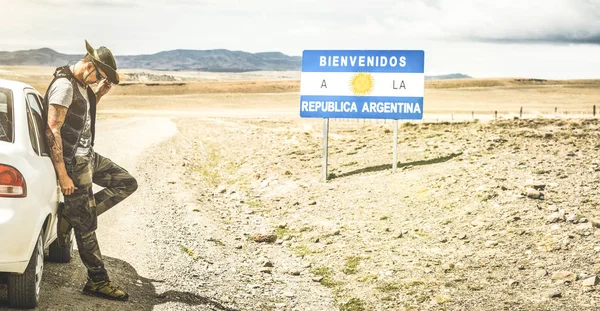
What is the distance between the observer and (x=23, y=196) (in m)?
5.05

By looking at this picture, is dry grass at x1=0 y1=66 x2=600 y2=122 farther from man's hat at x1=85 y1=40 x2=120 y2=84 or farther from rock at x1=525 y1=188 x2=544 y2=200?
man's hat at x1=85 y1=40 x2=120 y2=84

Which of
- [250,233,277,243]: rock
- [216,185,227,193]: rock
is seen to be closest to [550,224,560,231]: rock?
[250,233,277,243]: rock

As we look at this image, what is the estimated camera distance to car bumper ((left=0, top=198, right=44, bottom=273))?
16.2 ft

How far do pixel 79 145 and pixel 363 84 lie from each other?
29.2 ft

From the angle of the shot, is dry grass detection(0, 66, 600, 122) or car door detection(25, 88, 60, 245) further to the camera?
dry grass detection(0, 66, 600, 122)

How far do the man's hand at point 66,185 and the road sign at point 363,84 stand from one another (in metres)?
8.67

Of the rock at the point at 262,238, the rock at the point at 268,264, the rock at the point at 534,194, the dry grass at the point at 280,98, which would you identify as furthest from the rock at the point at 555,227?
the dry grass at the point at 280,98

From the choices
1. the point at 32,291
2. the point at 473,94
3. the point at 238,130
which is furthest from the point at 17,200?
the point at 473,94

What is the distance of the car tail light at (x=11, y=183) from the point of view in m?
4.95

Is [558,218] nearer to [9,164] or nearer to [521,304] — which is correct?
[521,304]

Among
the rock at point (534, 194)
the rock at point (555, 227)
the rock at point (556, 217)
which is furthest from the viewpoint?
the rock at point (534, 194)

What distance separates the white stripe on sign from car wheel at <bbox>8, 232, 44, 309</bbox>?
9259 mm

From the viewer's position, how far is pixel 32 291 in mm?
5473

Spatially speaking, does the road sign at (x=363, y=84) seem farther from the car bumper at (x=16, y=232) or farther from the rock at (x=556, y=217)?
the car bumper at (x=16, y=232)
